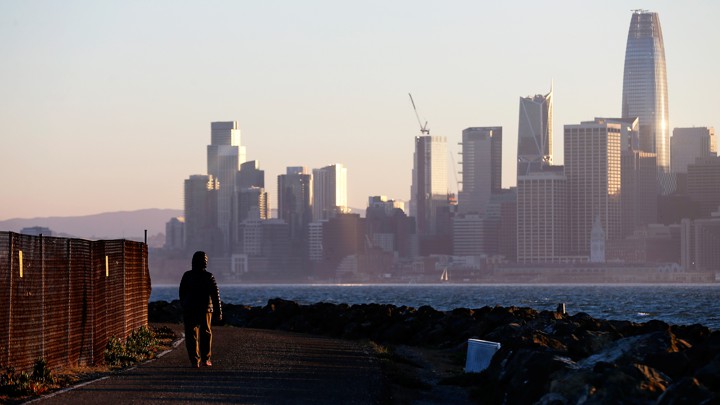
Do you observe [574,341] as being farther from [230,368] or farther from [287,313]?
[287,313]

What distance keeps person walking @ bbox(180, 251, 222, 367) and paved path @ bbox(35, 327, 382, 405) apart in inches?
13.2

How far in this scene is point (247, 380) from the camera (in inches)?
782

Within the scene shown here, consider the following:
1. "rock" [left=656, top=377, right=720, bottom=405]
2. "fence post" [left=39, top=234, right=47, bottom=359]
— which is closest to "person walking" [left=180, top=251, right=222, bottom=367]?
"fence post" [left=39, top=234, right=47, bottom=359]

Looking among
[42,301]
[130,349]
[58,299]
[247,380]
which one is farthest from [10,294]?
[130,349]

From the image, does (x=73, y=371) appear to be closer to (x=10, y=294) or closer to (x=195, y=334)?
(x=195, y=334)

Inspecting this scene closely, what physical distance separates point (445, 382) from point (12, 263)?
7.91 m

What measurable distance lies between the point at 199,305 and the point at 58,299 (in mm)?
2391

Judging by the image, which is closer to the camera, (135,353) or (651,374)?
(651,374)

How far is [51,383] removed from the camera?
61.3 feet

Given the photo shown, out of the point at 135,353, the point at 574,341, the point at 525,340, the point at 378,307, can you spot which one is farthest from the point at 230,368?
the point at 378,307

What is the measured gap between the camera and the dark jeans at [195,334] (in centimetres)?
2192

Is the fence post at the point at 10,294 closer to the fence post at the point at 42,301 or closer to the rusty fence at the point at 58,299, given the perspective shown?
the rusty fence at the point at 58,299

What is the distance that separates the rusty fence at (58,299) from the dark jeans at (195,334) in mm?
1595

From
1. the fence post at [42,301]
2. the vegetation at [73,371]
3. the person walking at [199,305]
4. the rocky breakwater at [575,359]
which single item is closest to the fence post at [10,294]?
the vegetation at [73,371]
